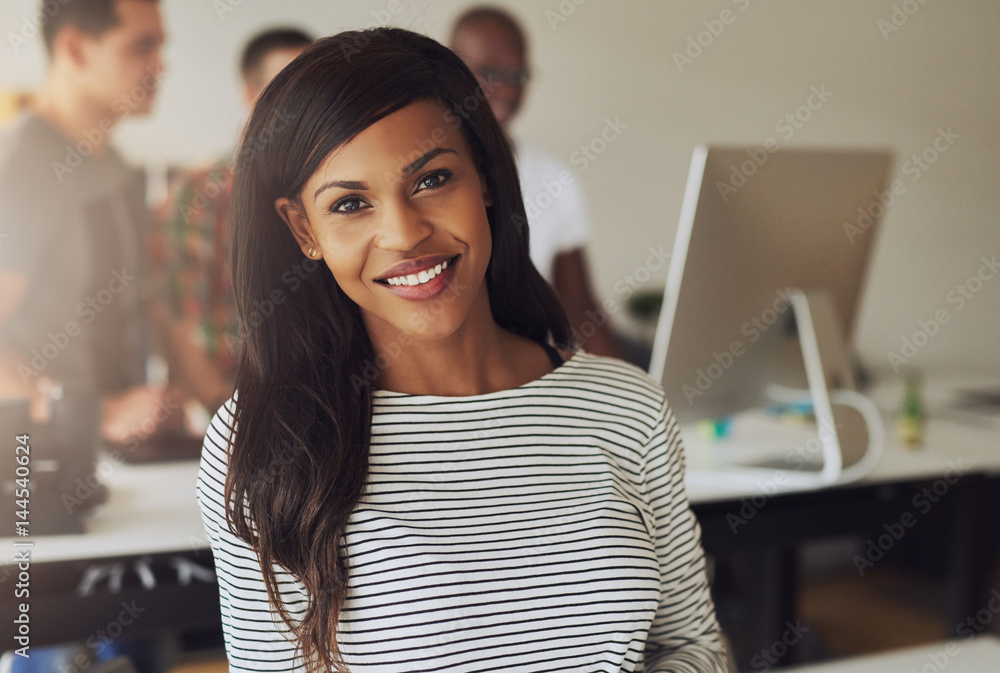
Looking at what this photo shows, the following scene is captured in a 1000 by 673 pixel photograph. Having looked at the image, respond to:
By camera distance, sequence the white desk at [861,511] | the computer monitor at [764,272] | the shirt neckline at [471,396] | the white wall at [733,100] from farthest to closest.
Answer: the white wall at [733,100]
the white desk at [861,511]
the computer monitor at [764,272]
the shirt neckline at [471,396]

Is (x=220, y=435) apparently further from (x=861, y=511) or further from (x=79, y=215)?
(x=79, y=215)

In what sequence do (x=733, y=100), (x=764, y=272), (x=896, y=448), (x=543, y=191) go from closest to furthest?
(x=764, y=272)
(x=896, y=448)
(x=543, y=191)
(x=733, y=100)

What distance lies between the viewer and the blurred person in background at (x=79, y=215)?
2.56 metres

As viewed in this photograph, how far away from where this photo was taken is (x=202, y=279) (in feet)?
8.68

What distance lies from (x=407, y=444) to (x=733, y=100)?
326cm

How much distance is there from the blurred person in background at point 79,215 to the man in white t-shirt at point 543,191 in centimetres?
105

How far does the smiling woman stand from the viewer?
3.20 ft

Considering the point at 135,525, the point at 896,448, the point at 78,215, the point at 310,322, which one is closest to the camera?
the point at 310,322

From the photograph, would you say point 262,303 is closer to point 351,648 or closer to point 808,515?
point 351,648

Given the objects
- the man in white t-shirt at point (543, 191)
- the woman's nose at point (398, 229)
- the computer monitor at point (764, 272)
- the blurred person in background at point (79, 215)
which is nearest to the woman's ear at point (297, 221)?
the woman's nose at point (398, 229)

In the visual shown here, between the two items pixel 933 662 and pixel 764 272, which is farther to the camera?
pixel 764 272

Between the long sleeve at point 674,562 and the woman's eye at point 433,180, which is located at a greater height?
the woman's eye at point 433,180

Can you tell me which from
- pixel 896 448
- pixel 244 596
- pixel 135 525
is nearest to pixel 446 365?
pixel 244 596

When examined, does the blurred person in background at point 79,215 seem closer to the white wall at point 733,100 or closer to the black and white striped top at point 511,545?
the white wall at point 733,100
